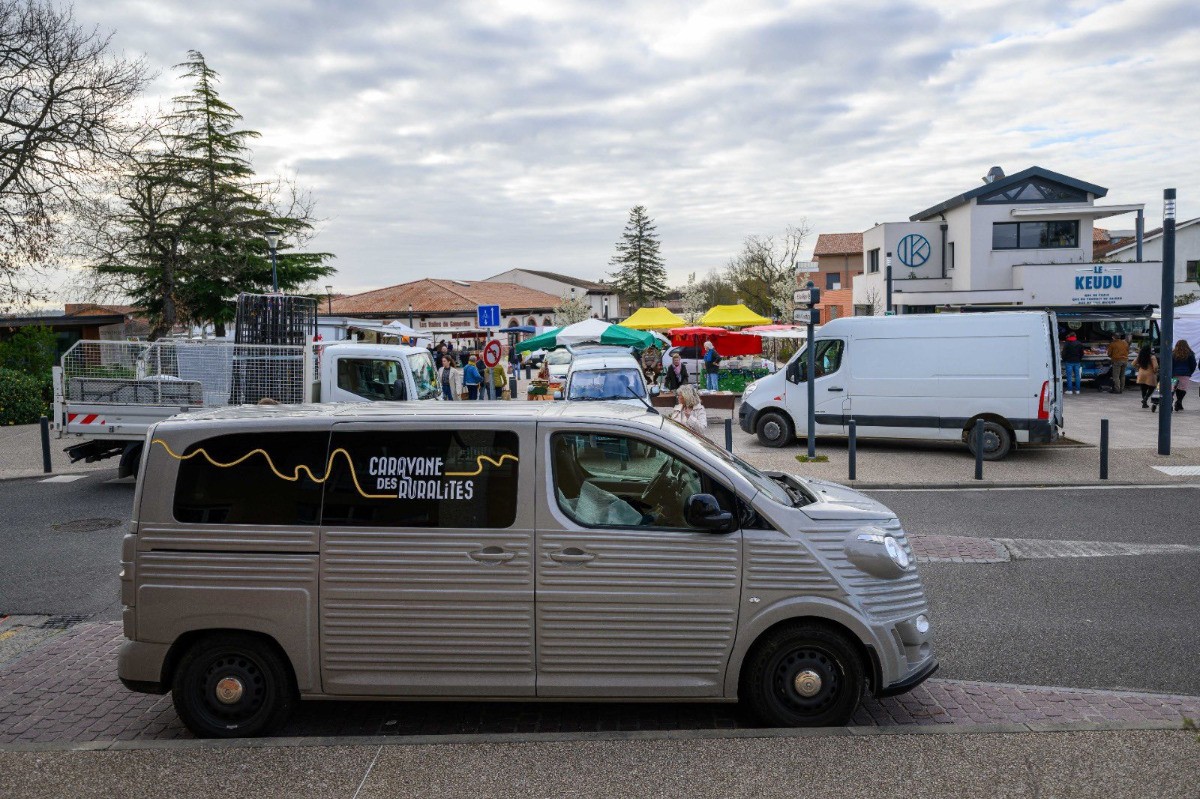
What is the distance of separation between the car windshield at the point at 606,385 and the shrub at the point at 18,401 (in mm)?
14091

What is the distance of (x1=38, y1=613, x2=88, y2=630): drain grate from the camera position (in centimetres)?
733

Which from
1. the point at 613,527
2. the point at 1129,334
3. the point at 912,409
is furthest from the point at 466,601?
the point at 1129,334

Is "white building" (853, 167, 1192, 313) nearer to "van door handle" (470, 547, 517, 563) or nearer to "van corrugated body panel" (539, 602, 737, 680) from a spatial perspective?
"van corrugated body panel" (539, 602, 737, 680)

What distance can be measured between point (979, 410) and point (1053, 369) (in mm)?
1292

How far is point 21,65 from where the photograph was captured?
69.5 ft

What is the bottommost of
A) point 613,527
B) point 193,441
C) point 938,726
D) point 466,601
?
point 938,726

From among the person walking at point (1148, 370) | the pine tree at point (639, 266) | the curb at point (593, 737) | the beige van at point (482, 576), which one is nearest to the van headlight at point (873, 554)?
the beige van at point (482, 576)

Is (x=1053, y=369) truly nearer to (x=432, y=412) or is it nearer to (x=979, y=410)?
(x=979, y=410)

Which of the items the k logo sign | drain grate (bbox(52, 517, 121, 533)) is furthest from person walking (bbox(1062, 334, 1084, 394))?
drain grate (bbox(52, 517, 121, 533))

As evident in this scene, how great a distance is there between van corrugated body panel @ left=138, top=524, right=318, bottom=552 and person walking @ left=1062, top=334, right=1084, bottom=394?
29.1 meters

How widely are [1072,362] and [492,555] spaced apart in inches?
1140

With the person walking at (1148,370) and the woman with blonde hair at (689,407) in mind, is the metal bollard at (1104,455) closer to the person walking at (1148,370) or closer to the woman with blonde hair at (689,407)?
the woman with blonde hair at (689,407)

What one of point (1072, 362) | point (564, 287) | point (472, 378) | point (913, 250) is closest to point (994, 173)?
point (913, 250)

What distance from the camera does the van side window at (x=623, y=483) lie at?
16.3 feet
